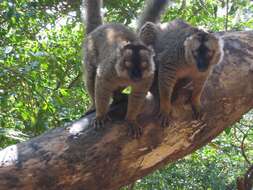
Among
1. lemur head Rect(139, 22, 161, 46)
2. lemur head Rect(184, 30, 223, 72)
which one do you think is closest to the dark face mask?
lemur head Rect(184, 30, 223, 72)

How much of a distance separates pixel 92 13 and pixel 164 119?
5.83 feet

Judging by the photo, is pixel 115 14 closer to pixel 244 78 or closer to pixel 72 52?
pixel 72 52

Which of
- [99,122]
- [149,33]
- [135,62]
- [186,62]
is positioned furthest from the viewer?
[149,33]

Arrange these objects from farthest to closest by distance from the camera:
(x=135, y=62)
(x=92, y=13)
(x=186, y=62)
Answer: (x=92, y=13) < (x=186, y=62) < (x=135, y=62)

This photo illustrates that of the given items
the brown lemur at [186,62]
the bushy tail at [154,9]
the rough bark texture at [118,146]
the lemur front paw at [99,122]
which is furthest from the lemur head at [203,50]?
the bushy tail at [154,9]

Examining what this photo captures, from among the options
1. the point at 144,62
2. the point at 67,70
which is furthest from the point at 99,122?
the point at 67,70

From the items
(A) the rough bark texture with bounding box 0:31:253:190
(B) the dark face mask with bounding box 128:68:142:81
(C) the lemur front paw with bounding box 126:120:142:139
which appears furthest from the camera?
(B) the dark face mask with bounding box 128:68:142:81

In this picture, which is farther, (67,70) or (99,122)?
(67,70)

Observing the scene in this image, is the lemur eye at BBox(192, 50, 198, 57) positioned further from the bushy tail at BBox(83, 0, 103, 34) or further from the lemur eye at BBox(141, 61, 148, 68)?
the bushy tail at BBox(83, 0, 103, 34)

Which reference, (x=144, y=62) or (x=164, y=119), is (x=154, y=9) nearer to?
(x=144, y=62)

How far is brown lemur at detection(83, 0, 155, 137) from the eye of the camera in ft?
10.7

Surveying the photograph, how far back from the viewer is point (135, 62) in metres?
3.34

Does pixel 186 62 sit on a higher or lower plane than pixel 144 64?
lower

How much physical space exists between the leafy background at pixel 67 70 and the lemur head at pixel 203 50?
5.11ft
